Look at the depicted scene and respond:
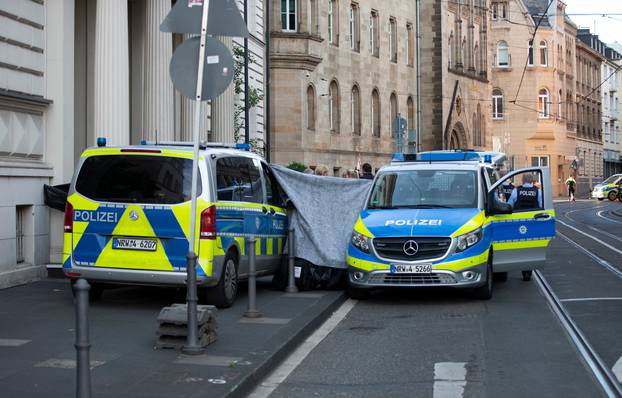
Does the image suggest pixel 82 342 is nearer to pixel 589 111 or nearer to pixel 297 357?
pixel 297 357

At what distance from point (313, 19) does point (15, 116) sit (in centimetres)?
2931

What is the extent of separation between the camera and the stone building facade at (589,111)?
94625 mm

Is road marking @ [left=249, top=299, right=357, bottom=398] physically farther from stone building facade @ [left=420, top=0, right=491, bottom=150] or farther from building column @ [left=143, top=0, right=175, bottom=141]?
stone building facade @ [left=420, top=0, right=491, bottom=150]

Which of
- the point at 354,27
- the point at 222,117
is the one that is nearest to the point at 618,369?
the point at 222,117

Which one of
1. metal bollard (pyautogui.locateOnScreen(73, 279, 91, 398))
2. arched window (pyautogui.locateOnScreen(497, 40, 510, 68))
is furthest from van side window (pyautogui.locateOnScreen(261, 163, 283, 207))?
arched window (pyautogui.locateOnScreen(497, 40, 510, 68))

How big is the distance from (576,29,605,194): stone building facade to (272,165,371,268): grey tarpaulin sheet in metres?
78.4

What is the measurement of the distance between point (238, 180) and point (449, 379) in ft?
17.1

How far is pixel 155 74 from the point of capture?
62.8 ft

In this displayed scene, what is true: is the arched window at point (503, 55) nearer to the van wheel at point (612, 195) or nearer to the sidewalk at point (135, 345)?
the van wheel at point (612, 195)

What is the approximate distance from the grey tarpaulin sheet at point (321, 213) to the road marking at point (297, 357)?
1.79 metres

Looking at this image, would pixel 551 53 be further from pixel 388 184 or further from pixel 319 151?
pixel 388 184

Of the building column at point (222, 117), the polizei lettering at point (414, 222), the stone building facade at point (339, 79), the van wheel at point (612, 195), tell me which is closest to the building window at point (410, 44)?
the stone building facade at point (339, 79)

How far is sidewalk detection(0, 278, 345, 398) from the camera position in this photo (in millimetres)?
7590

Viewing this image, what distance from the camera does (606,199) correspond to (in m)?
72.4
